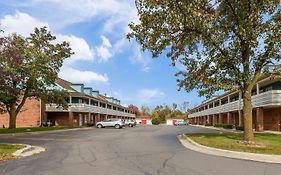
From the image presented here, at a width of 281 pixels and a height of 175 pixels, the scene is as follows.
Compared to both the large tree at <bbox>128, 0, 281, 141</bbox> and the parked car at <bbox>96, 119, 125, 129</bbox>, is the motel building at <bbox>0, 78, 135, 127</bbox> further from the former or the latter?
the large tree at <bbox>128, 0, 281, 141</bbox>

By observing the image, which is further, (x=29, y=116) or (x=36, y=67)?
(x=29, y=116)

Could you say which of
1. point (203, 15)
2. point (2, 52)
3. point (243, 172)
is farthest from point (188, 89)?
point (243, 172)

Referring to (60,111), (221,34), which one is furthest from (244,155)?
(60,111)

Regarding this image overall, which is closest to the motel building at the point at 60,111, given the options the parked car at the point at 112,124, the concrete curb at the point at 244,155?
the parked car at the point at 112,124

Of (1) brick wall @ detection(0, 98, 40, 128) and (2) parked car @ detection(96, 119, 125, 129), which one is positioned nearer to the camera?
(1) brick wall @ detection(0, 98, 40, 128)

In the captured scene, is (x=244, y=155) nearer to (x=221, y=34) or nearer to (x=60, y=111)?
(x=221, y=34)

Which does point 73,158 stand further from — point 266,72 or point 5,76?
point 266,72

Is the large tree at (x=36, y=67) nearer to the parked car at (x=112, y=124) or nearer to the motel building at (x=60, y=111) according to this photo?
the motel building at (x=60, y=111)

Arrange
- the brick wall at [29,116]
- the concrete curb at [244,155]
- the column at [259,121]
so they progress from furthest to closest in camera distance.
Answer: the brick wall at [29,116] < the column at [259,121] < the concrete curb at [244,155]

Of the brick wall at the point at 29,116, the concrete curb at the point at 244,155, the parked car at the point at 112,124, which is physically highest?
the brick wall at the point at 29,116

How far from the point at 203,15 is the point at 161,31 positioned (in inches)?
119

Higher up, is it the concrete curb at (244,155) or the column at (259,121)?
the column at (259,121)

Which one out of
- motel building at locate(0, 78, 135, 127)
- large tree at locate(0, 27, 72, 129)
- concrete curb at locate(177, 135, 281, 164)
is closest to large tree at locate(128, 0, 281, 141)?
concrete curb at locate(177, 135, 281, 164)

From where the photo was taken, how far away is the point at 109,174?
11.5 metres
